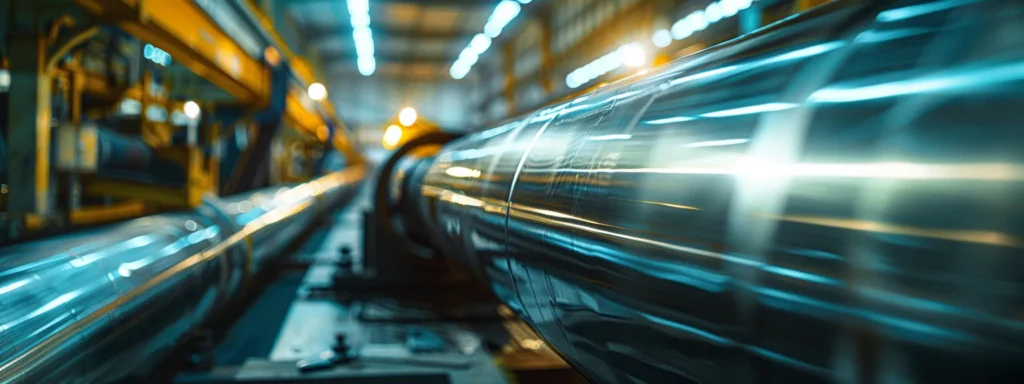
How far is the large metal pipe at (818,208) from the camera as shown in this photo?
0.36 m

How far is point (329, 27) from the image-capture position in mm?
12305

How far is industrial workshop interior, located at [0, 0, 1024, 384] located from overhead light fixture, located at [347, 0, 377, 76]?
23.1 feet

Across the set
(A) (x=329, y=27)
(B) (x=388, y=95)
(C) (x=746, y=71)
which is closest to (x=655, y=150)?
(C) (x=746, y=71)

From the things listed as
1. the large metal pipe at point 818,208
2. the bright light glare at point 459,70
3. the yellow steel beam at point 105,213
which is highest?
the bright light glare at point 459,70

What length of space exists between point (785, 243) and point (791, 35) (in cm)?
22

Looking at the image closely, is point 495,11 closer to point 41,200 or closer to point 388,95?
point 41,200

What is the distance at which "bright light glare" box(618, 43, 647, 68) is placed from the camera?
6.22 m

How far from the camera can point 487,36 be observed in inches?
458

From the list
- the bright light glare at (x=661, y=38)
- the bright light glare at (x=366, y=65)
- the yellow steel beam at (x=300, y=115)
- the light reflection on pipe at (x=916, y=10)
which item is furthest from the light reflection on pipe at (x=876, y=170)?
the bright light glare at (x=366, y=65)

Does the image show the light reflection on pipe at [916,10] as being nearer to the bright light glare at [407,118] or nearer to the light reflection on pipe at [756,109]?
the light reflection on pipe at [756,109]

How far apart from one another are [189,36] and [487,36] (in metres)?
9.68

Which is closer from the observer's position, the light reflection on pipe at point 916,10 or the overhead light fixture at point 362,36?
the light reflection on pipe at point 916,10

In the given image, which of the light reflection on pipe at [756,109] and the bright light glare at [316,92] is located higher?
the bright light glare at [316,92]

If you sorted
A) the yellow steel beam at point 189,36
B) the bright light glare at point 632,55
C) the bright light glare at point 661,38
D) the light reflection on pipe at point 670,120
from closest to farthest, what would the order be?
the light reflection on pipe at point 670,120 < the yellow steel beam at point 189,36 < the bright light glare at point 661,38 < the bright light glare at point 632,55
